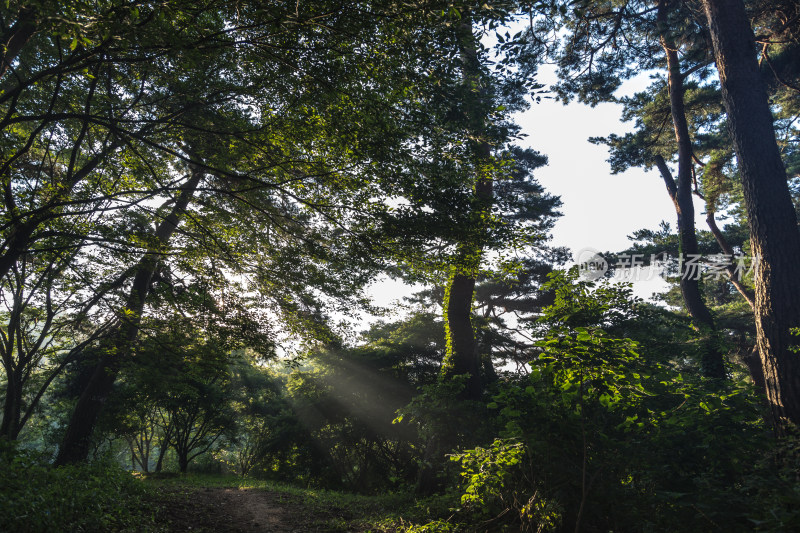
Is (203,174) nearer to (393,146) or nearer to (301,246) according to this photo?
(301,246)

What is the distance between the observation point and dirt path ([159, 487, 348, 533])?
6.25 m

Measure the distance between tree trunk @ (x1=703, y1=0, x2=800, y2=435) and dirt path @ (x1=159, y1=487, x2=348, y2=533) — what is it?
22.7 ft

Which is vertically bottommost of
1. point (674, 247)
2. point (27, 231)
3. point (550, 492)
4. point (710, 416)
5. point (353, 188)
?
point (550, 492)

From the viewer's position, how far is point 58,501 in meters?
4.66

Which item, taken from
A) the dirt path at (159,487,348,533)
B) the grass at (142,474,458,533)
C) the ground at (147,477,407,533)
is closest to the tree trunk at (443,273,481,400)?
the grass at (142,474,458,533)

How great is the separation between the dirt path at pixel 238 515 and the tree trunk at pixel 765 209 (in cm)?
692

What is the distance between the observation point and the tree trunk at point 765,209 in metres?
5.48

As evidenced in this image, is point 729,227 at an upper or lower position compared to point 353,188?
upper

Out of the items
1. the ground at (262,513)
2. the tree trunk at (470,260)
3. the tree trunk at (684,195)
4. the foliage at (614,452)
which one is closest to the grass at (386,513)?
the ground at (262,513)

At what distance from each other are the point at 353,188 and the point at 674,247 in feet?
49.8

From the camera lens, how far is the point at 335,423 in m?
16.2

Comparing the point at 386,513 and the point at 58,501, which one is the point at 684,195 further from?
the point at 58,501

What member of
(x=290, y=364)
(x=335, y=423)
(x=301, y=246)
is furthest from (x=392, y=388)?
(x=301, y=246)

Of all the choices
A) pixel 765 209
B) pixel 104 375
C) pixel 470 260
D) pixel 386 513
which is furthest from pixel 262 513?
pixel 765 209
